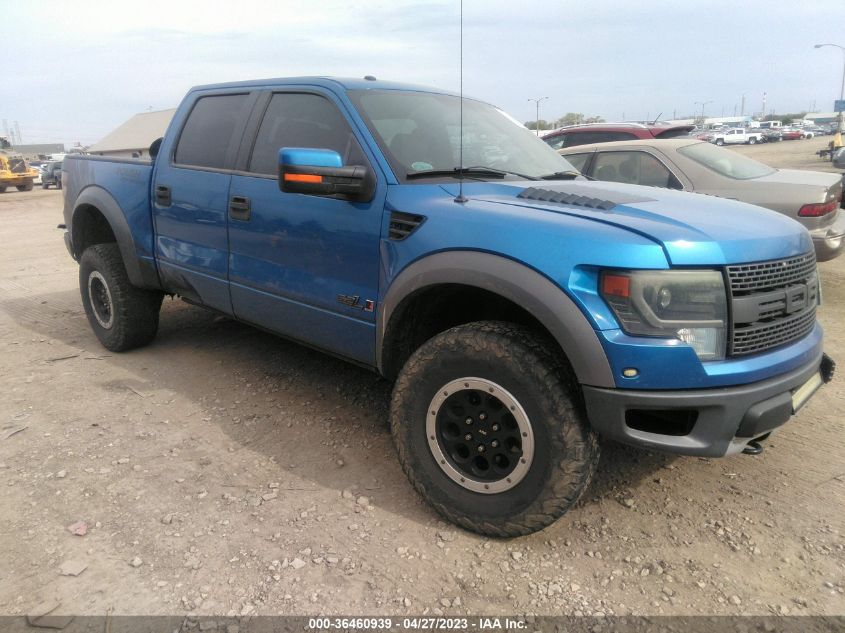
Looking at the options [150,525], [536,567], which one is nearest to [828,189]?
[536,567]

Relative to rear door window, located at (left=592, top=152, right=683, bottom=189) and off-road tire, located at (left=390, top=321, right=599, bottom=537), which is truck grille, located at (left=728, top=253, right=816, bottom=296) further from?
→ rear door window, located at (left=592, top=152, right=683, bottom=189)

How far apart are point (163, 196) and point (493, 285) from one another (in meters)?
2.67

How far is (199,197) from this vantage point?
Answer: 12.6 feet

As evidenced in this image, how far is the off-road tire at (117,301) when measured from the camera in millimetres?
4602

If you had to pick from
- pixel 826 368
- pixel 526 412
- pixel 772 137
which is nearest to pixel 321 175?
pixel 526 412

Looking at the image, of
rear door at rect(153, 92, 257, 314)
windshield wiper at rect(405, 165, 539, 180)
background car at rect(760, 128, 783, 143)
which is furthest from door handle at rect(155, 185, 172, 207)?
background car at rect(760, 128, 783, 143)

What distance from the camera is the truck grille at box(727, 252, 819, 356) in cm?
222

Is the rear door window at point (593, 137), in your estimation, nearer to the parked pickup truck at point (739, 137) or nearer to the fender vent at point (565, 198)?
the fender vent at point (565, 198)

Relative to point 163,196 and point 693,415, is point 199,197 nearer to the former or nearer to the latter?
point 163,196

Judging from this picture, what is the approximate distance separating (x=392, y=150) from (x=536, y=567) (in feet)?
6.44

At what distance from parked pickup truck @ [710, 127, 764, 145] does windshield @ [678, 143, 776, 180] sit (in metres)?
56.7

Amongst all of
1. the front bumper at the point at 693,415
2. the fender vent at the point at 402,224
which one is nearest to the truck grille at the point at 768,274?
the front bumper at the point at 693,415

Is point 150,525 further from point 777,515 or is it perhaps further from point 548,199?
point 777,515

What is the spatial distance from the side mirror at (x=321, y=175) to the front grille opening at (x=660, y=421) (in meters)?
1.48
